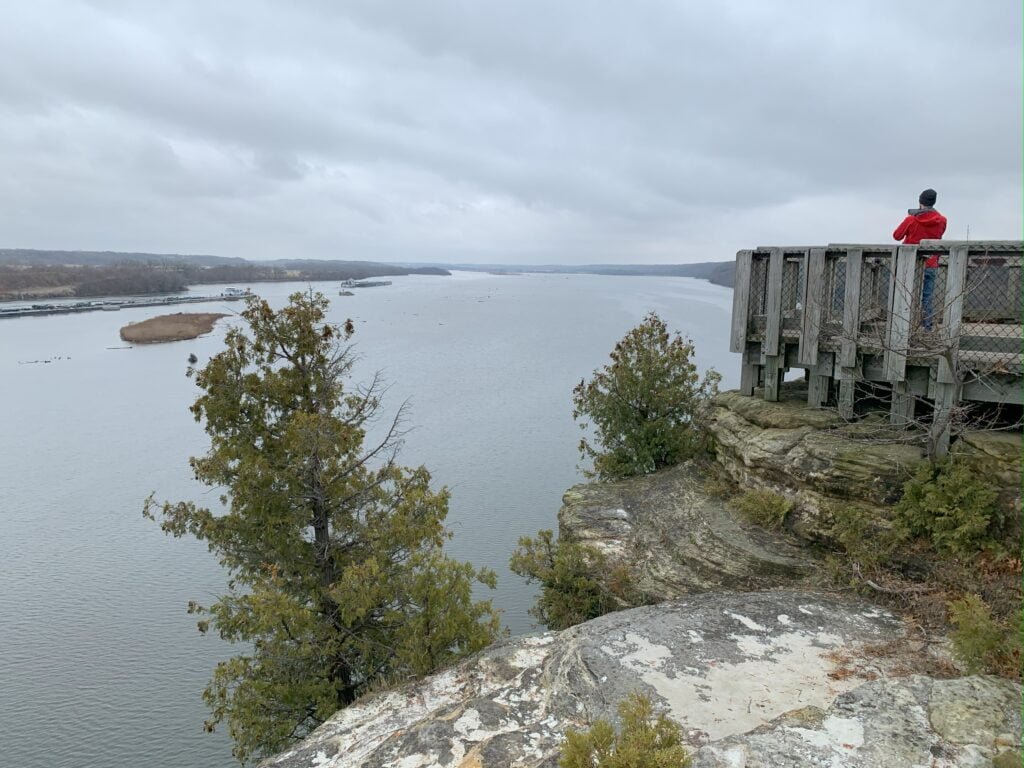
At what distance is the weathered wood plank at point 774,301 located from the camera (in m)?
11.0

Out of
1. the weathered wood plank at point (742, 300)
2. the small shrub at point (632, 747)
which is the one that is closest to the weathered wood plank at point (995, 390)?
the weathered wood plank at point (742, 300)

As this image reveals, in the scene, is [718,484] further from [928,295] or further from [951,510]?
[928,295]

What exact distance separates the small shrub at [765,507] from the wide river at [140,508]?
22.3 feet

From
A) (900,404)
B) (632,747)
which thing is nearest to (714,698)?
(632,747)

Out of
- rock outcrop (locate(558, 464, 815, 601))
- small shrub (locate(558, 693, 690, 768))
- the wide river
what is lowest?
the wide river

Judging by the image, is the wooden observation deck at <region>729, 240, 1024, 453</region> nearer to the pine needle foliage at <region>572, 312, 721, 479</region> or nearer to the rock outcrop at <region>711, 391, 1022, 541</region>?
the rock outcrop at <region>711, 391, 1022, 541</region>

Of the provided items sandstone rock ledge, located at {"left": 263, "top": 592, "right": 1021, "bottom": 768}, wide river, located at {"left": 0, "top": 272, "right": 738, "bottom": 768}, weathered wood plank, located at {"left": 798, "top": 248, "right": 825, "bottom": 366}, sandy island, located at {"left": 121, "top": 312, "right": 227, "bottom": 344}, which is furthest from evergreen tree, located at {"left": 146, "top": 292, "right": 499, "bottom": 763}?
sandy island, located at {"left": 121, "top": 312, "right": 227, "bottom": 344}

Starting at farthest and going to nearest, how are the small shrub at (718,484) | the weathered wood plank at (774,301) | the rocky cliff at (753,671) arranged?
the small shrub at (718,484) < the weathered wood plank at (774,301) < the rocky cliff at (753,671)

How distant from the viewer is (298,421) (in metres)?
10.1

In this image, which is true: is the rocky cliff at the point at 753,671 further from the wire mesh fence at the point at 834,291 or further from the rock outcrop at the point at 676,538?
the wire mesh fence at the point at 834,291

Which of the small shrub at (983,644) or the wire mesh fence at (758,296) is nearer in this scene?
the small shrub at (983,644)

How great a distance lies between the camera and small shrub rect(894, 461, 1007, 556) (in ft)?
25.9

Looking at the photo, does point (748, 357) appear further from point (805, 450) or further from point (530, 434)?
point (530, 434)

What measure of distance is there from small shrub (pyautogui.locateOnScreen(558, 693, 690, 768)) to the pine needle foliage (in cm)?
1077
